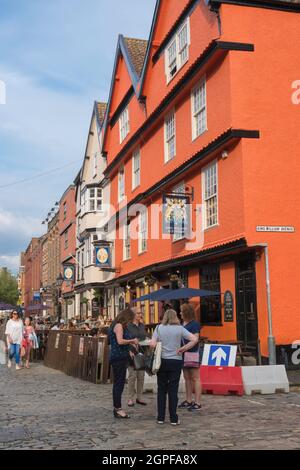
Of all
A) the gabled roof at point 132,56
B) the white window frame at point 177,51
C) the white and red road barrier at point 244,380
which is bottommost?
the white and red road barrier at point 244,380

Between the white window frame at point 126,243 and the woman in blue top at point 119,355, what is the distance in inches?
708

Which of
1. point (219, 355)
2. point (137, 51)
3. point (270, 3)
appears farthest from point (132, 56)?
point (219, 355)

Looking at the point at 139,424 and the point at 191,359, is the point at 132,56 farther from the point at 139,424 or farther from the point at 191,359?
the point at 139,424

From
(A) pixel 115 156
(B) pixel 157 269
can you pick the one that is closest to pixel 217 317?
(B) pixel 157 269

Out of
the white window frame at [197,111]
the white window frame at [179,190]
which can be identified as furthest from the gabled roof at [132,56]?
the white window frame at [179,190]

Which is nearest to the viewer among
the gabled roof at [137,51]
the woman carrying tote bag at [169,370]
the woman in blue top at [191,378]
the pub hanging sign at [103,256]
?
the woman carrying tote bag at [169,370]

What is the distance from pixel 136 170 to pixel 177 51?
22.9 ft

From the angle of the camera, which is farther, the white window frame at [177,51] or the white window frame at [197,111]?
the white window frame at [177,51]

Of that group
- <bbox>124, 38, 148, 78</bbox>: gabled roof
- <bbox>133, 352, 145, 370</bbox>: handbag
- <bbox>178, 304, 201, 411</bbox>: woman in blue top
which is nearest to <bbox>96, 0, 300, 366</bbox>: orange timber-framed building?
<bbox>178, 304, 201, 411</bbox>: woman in blue top

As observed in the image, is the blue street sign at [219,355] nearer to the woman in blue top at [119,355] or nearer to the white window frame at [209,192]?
the woman in blue top at [119,355]

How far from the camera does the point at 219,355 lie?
11.2m

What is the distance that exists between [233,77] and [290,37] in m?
2.28

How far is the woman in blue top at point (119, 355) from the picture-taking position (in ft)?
27.6

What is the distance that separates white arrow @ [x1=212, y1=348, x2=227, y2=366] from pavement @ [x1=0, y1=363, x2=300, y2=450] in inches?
31.1
